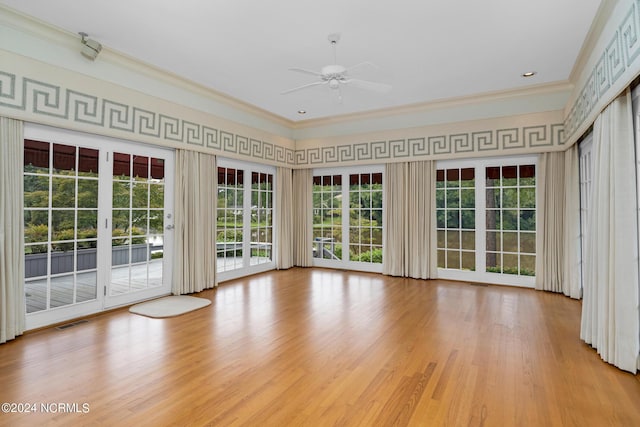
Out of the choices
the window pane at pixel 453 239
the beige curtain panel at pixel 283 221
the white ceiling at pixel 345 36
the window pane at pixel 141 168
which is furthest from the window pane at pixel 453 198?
the window pane at pixel 141 168

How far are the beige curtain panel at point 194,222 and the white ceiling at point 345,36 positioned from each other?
48.8 inches

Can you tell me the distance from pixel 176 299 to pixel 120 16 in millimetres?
3284

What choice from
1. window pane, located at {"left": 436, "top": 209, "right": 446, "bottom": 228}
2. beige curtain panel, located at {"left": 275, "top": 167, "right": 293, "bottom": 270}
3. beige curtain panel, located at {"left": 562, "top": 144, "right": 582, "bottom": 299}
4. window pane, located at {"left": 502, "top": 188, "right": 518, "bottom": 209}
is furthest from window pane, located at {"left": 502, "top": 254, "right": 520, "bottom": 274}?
beige curtain panel, located at {"left": 275, "top": 167, "right": 293, "bottom": 270}

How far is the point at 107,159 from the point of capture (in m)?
3.97

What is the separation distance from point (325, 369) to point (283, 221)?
176 inches

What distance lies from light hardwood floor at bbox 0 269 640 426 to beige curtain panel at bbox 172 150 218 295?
0.89 m

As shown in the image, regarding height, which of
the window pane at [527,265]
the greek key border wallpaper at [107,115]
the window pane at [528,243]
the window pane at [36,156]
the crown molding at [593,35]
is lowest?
the window pane at [527,265]

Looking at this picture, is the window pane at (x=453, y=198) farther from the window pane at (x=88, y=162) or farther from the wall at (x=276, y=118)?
the window pane at (x=88, y=162)

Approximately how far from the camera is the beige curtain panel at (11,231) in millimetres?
3029

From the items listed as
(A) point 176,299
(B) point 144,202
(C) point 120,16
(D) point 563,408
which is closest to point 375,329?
(D) point 563,408

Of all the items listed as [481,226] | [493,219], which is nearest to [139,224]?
[481,226]

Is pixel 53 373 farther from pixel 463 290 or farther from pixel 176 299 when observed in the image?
pixel 463 290

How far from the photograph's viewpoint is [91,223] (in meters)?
3.82

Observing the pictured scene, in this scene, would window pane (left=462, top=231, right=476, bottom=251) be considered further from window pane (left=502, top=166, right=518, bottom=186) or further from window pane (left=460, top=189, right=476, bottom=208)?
window pane (left=502, top=166, right=518, bottom=186)
